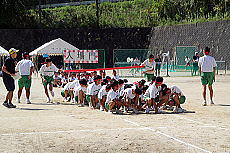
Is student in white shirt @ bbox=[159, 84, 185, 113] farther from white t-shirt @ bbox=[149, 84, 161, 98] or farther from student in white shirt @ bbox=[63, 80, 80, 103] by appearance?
student in white shirt @ bbox=[63, 80, 80, 103]

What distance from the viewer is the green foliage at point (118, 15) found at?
172ft

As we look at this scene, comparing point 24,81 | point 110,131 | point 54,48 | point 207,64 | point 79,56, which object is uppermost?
point 54,48

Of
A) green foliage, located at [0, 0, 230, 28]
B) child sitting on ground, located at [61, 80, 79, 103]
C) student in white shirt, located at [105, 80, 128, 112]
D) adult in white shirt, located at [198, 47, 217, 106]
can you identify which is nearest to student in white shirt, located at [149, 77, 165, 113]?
student in white shirt, located at [105, 80, 128, 112]

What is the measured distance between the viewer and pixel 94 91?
15.2m

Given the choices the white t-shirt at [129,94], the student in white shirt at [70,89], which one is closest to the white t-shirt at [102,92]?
the white t-shirt at [129,94]

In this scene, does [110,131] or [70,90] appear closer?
[110,131]

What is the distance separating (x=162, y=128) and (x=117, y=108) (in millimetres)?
3389

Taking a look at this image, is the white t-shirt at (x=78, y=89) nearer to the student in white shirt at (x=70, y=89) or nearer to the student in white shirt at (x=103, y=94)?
the student in white shirt at (x=70, y=89)

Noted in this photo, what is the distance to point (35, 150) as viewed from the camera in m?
8.52

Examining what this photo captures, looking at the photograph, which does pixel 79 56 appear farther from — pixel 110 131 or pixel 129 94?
pixel 110 131

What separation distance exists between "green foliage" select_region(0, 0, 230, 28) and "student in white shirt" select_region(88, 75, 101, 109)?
117 feet

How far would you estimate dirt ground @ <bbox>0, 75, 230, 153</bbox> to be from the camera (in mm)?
8789

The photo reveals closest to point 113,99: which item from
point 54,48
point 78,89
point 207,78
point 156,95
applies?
point 156,95

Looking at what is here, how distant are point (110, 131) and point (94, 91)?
478cm
